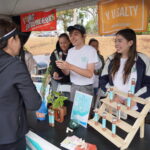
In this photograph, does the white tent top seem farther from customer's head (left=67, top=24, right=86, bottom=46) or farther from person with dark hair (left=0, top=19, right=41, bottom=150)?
person with dark hair (left=0, top=19, right=41, bottom=150)

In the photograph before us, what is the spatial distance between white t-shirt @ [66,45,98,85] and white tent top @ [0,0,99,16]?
915mm

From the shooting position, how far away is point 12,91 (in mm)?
754

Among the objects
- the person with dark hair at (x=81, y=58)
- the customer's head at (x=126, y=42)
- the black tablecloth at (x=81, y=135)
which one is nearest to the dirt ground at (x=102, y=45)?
the person with dark hair at (x=81, y=58)

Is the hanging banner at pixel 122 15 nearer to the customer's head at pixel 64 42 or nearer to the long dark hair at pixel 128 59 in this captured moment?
the long dark hair at pixel 128 59

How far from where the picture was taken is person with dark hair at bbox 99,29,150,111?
1281 mm

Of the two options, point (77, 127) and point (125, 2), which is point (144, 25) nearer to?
point (125, 2)

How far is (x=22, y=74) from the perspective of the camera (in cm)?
74

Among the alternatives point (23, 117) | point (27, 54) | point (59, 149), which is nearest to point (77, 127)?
point (59, 149)

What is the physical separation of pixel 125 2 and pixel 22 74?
138 cm

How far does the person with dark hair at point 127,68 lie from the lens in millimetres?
1281

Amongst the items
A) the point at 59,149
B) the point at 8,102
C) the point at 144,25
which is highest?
the point at 144,25

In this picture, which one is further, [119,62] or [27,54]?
[27,54]

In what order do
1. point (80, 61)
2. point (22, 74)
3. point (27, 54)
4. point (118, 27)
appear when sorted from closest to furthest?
point (22, 74) → point (80, 61) → point (118, 27) → point (27, 54)

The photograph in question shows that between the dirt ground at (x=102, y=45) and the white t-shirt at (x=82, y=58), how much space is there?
8072mm
